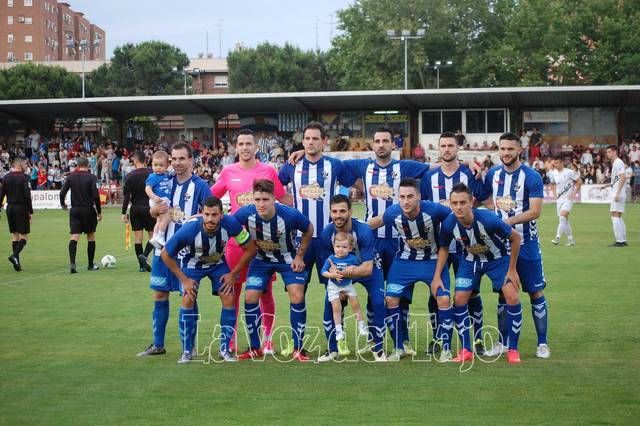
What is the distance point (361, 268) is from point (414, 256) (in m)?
0.61

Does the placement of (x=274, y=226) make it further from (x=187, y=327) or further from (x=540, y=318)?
(x=540, y=318)

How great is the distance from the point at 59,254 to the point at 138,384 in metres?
14.8

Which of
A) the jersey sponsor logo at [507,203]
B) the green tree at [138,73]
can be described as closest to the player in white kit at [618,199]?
the jersey sponsor logo at [507,203]

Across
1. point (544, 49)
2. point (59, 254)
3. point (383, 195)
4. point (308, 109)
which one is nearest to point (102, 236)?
point (59, 254)

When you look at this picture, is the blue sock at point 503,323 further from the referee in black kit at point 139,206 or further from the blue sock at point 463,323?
the referee in black kit at point 139,206

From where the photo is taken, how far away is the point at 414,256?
10133 millimetres

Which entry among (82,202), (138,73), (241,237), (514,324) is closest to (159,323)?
(241,237)

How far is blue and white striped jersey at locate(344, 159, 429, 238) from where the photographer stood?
420 inches

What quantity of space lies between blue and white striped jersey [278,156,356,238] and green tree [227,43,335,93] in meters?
91.4

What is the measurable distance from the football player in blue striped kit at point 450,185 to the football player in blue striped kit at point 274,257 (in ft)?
4.77

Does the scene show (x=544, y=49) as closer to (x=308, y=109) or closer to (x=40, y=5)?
(x=308, y=109)

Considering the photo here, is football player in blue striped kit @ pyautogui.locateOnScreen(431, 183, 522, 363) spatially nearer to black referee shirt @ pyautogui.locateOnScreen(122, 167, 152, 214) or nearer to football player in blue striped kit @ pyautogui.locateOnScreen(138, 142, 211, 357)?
football player in blue striped kit @ pyautogui.locateOnScreen(138, 142, 211, 357)

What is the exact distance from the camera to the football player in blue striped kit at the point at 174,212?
33.6ft

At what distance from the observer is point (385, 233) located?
10.5 meters
